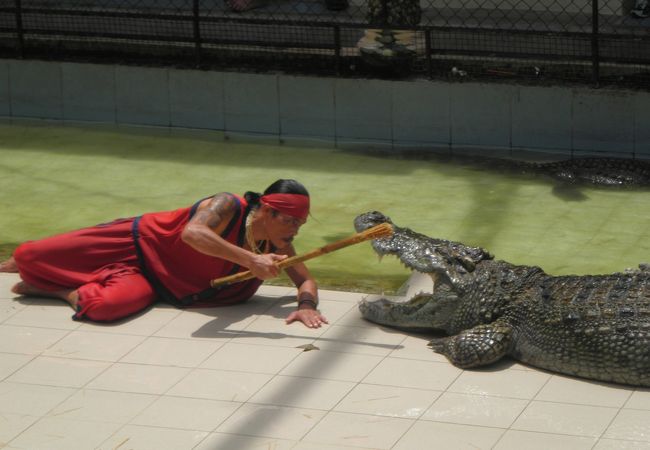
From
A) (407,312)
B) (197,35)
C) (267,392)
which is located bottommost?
(267,392)

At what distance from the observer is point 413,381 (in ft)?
17.4

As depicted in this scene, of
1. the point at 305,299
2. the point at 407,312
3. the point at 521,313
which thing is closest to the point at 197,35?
the point at 305,299

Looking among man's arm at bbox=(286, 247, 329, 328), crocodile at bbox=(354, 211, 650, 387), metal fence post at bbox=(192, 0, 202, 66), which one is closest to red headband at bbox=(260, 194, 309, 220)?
man's arm at bbox=(286, 247, 329, 328)

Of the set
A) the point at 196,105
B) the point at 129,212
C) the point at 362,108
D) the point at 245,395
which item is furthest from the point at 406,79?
the point at 245,395

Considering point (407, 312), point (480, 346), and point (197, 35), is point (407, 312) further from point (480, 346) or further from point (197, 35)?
point (197, 35)

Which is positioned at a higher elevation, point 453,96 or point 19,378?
point 453,96

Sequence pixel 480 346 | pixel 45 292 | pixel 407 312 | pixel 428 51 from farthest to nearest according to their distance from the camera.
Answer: pixel 428 51
pixel 45 292
pixel 407 312
pixel 480 346

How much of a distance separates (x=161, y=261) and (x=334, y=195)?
8.14 feet

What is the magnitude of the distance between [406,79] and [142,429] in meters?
5.20

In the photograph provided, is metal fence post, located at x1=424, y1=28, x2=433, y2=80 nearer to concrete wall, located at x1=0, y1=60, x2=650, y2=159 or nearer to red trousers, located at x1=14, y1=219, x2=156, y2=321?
concrete wall, located at x1=0, y1=60, x2=650, y2=159

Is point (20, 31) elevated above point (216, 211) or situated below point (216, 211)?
above

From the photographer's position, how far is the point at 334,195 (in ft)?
27.2

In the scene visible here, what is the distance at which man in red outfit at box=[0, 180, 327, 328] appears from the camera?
5754 millimetres

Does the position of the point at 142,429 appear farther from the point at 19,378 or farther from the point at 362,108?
the point at 362,108
